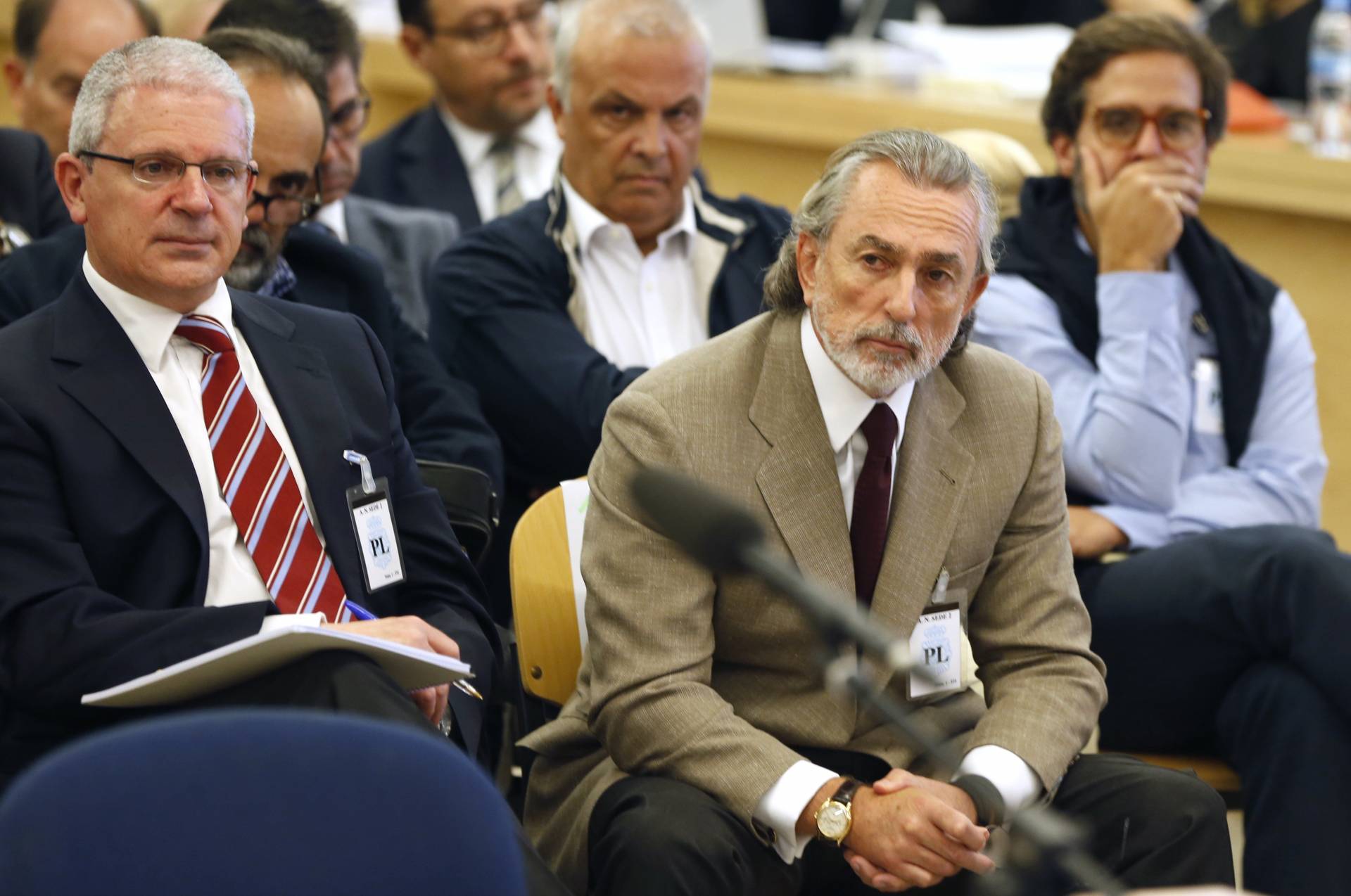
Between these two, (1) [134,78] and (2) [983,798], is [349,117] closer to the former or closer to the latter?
(1) [134,78]

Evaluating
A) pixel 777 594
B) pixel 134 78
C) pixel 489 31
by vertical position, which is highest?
pixel 134 78

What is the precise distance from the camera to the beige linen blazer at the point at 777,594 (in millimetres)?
2201

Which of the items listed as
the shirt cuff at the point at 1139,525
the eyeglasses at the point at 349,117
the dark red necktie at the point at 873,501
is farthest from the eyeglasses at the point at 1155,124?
the eyeglasses at the point at 349,117

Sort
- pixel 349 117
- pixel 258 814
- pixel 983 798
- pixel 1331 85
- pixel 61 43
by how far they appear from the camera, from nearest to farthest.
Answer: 1. pixel 258 814
2. pixel 983 798
3. pixel 349 117
4. pixel 61 43
5. pixel 1331 85

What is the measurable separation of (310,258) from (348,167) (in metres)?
0.67

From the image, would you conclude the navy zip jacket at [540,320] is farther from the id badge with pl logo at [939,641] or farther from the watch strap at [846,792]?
the watch strap at [846,792]

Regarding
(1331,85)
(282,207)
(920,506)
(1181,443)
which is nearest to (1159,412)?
(1181,443)

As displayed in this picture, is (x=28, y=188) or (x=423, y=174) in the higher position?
(x=28, y=188)

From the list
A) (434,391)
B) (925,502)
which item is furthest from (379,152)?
(925,502)

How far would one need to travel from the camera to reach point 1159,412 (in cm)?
312

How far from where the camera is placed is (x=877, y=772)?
2.31m

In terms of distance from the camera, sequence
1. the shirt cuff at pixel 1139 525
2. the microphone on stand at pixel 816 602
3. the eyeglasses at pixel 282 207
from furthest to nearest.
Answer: the shirt cuff at pixel 1139 525 < the eyeglasses at pixel 282 207 < the microphone on stand at pixel 816 602

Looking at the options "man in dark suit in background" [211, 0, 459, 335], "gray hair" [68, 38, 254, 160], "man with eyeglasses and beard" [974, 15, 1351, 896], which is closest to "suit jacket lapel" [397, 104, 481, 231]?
"man in dark suit in background" [211, 0, 459, 335]

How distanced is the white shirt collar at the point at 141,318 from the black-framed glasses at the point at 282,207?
0.67 m
